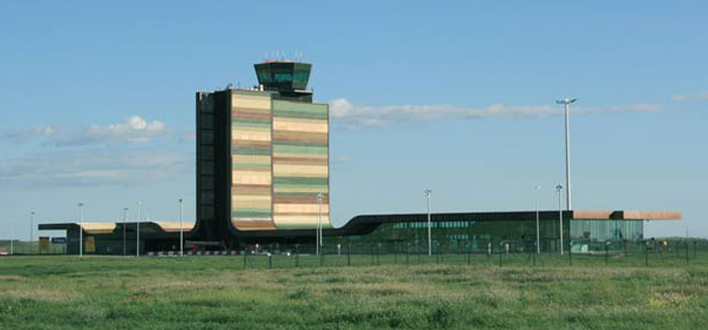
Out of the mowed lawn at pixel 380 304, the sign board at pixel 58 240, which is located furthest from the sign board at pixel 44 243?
the mowed lawn at pixel 380 304

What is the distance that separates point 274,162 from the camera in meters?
161

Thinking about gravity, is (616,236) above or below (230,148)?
below

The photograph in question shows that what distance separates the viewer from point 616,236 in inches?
Result: 5536

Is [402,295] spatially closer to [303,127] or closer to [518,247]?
[518,247]

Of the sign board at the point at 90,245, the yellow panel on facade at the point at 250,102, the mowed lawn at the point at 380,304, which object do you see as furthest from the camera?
the sign board at the point at 90,245

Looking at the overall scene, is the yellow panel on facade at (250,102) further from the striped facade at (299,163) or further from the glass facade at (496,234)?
the glass facade at (496,234)

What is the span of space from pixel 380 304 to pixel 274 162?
121038mm

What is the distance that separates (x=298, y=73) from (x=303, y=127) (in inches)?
328

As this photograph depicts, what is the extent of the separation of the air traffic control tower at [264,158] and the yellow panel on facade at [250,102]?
0.45ft

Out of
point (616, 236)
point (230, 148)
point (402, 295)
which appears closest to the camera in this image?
point (402, 295)

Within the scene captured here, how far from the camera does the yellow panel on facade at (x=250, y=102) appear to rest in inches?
6255

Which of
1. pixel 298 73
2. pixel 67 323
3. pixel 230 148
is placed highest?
pixel 298 73

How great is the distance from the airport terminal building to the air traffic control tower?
0.14m

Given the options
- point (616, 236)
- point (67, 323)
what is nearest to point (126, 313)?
point (67, 323)
